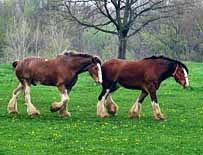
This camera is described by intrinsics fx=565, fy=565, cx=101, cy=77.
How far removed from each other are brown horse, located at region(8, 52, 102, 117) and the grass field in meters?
Result: 0.43

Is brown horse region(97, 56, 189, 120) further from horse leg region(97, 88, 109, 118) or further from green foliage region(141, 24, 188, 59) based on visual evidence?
green foliage region(141, 24, 188, 59)

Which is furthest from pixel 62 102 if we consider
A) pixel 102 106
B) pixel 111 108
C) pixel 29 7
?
pixel 29 7

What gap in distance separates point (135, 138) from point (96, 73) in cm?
385

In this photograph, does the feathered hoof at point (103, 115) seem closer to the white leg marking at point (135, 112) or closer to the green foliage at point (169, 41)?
the white leg marking at point (135, 112)

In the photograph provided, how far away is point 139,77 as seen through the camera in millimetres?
15938

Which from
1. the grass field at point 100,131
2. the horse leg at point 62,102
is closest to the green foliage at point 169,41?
the grass field at point 100,131

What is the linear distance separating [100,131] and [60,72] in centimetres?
295

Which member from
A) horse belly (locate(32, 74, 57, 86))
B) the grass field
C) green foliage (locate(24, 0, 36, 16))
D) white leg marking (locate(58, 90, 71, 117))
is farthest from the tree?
green foliage (locate(24, 0, 36, 16))

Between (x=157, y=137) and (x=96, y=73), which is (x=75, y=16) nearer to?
(x=96, y=73)

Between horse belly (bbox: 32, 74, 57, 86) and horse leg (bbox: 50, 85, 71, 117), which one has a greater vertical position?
horse belly (bbox: 32, 74, 57, 86)

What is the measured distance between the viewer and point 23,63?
640 inches

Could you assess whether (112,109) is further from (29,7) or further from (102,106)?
(29,7)

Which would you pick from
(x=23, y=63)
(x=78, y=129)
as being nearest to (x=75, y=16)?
(x=23, y=63)

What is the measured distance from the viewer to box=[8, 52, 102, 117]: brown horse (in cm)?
1543
